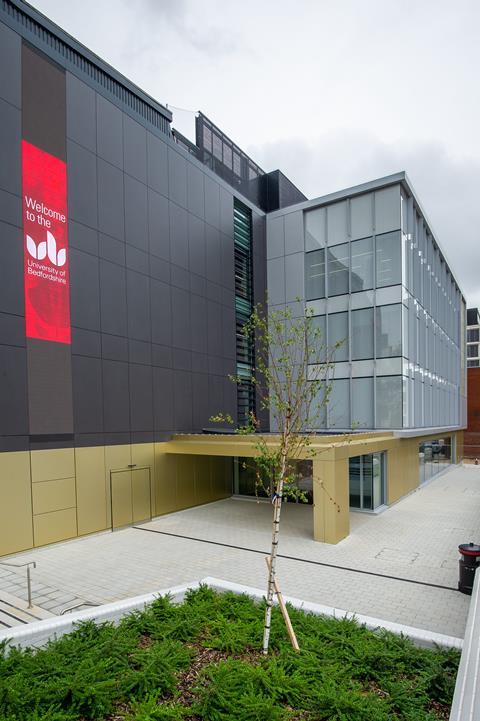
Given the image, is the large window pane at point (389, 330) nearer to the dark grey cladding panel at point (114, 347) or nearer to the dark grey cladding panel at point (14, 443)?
the dark grey cladding panel at point (114, 347)

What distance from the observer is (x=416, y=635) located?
6.22 meters

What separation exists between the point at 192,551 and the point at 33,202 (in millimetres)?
10703

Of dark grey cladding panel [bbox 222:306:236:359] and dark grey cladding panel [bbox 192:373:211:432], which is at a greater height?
dark grey cladding panel [bbox 222:306:236:359]

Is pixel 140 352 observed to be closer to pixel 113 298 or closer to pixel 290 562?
pixel 113 298

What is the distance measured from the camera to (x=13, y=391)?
12188 mm

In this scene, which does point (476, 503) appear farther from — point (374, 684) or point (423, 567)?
point (374, 684)

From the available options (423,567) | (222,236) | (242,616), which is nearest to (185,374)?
(222,236)

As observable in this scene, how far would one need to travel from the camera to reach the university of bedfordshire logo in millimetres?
12828


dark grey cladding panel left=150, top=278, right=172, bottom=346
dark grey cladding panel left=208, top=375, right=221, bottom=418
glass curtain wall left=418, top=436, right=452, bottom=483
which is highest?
dark grey cladding panel left=150, top=278, right=172, bottom=346

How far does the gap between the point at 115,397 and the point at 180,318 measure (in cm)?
448

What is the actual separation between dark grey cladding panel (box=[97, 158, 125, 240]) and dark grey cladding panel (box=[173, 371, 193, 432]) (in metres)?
5.68

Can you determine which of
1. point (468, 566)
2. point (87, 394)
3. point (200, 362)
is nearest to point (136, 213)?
point (200, 362)

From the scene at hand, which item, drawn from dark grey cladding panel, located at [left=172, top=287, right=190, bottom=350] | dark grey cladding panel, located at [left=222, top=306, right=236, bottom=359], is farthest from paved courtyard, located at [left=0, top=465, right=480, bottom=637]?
dark grey cladding panel, located at [left=222, top=306, right=236, bottom=359]

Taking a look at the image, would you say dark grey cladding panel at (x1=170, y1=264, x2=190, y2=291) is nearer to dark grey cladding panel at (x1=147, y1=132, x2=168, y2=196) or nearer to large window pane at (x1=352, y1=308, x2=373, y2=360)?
dark grey cladding panel at (x1=147, y1=132, x2=168, y2=196)
